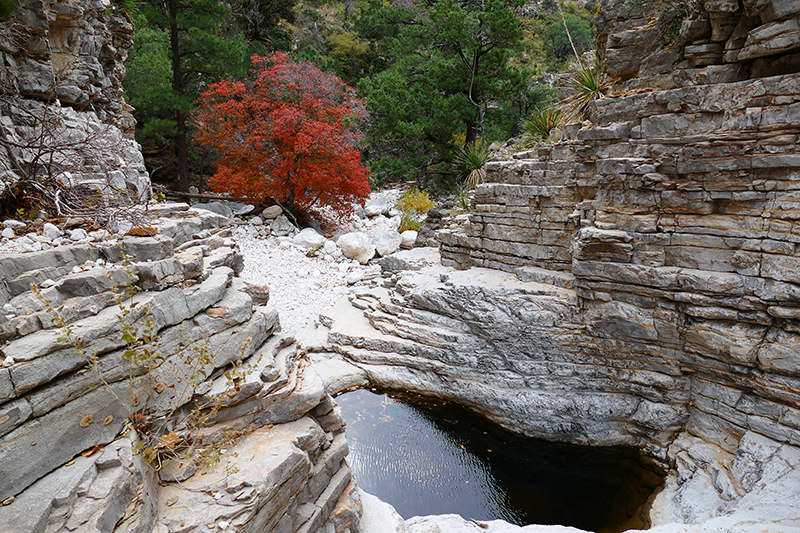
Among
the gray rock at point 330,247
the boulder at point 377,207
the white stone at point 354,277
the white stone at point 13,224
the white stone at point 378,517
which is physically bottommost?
the white stone at point 378,517

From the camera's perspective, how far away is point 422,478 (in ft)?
20.4

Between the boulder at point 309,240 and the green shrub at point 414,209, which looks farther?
the green shrub at point 414,209

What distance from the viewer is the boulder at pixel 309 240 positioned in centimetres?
1276

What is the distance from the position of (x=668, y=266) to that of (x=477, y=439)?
4145 millimetres

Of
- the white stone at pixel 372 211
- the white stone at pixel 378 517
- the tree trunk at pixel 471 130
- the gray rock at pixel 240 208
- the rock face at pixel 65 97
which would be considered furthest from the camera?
the white stone at pixel 372 211

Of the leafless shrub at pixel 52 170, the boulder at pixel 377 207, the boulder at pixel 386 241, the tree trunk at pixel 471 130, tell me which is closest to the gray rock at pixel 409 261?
the boulder at pixel 386 241

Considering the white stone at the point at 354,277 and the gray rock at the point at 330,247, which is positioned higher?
the gray rock at the point at 330,247

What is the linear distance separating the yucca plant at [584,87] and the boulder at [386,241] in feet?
20.0

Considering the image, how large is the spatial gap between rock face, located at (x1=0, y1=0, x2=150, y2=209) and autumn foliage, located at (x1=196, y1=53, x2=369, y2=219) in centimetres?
406

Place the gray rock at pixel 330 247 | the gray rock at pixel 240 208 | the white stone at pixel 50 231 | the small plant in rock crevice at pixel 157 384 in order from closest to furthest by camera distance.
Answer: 1. the small plant in rock crevice at pixel 157 384
2. the white stone at pixel 50 231
3. the gray rock at pixel 330 247
4. the gray rock at pixel 240 208

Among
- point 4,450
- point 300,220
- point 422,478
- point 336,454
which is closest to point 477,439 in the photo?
point 422,478

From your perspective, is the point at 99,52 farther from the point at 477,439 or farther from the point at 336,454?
the point at 477,439

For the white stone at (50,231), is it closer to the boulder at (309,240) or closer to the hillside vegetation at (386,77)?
the boulder at (309,240)

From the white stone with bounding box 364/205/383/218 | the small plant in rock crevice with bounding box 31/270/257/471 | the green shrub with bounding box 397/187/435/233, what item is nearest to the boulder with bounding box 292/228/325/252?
the green shrub with bounding box 397/187/435/233
